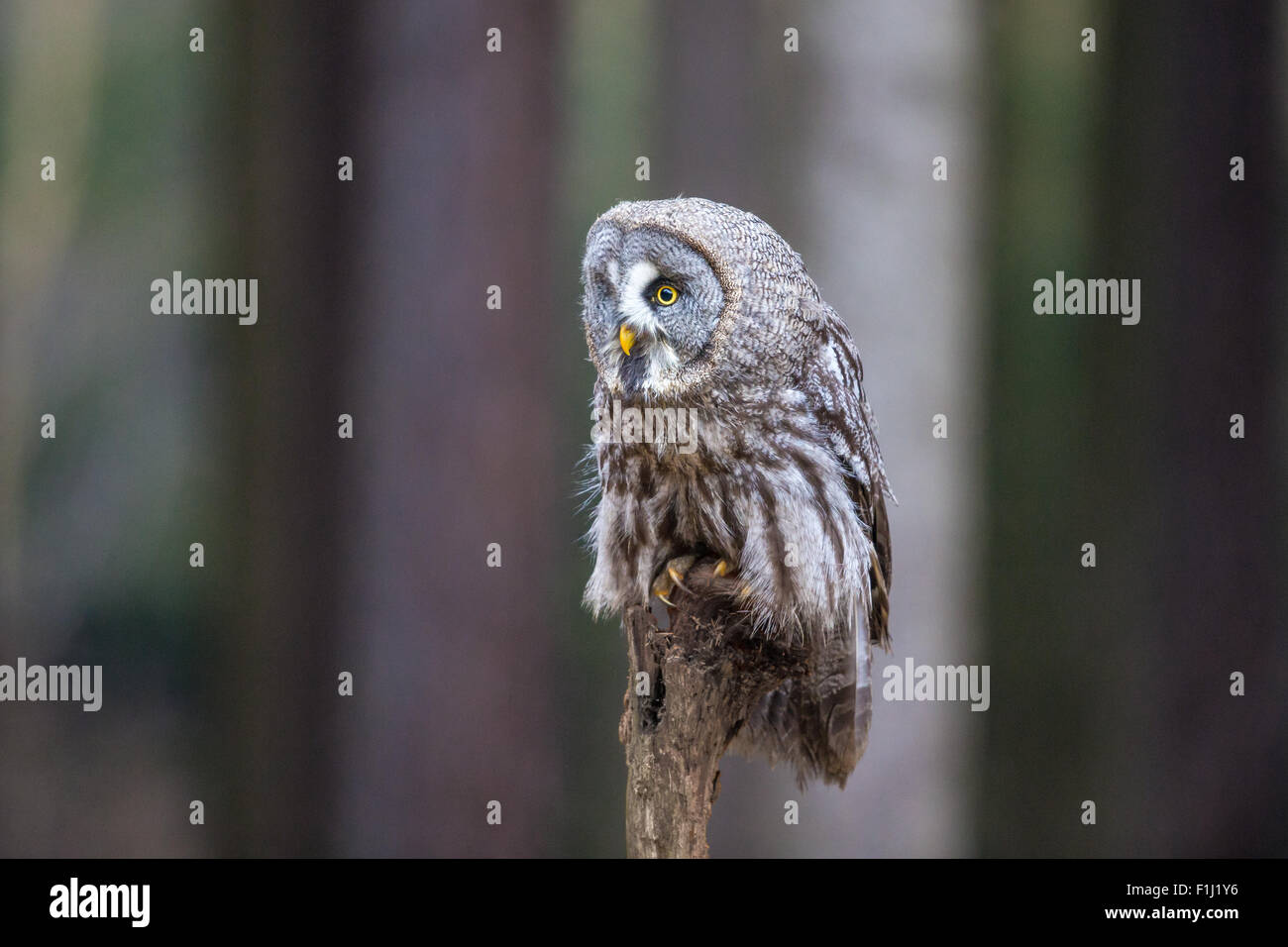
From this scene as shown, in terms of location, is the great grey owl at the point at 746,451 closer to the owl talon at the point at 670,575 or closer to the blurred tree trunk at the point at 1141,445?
the owl talon at the point at 670,575

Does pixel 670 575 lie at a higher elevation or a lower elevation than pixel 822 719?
higher

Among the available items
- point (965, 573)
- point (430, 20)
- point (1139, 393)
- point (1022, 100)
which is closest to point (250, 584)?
point (430, 20)

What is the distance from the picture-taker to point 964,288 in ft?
11.4

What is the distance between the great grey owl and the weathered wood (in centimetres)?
13

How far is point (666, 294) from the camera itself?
1.99 meters

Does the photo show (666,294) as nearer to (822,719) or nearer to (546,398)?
(822,719)

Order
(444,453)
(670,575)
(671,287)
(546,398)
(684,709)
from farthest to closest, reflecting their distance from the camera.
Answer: (546,398) < (444,453) < (670,575) < (671,287) < (684,709)

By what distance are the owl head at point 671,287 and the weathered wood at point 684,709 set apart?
0.47m

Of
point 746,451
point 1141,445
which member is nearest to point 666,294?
point 746,451

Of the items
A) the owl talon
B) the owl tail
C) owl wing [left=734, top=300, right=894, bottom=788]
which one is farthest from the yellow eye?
the owl tail

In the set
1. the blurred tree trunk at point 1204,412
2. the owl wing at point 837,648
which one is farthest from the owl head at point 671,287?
the blurred tree trunk at point 1204,412

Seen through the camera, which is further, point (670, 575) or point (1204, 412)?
point (1204, 412)

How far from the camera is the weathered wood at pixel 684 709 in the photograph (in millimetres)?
1818

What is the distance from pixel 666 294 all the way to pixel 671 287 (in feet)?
0.06
